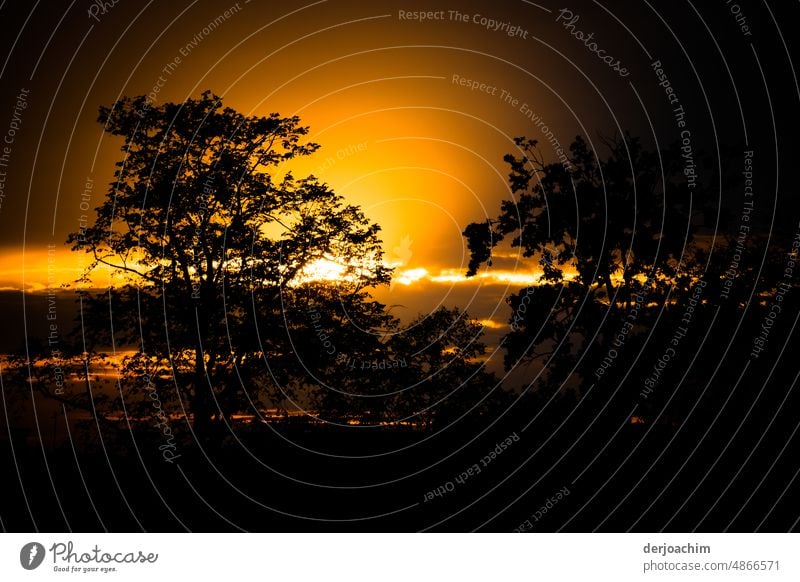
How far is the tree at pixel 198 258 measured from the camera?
86.4ft

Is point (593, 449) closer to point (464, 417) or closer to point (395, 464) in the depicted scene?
point (395, 464)

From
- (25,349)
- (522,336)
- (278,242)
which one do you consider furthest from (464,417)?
(25,349)

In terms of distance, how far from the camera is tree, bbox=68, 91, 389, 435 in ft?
86.4

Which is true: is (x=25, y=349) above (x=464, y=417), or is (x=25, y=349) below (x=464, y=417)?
above

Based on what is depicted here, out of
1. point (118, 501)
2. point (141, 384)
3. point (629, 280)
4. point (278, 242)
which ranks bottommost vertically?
point (118, 501)

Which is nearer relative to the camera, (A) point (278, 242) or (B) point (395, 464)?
(B) point (395, 464)

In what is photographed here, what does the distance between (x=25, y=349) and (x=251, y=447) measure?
8413 mm

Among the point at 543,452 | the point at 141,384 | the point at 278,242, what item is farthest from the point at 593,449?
the point at 141,384

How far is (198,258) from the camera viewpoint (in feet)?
86.9
